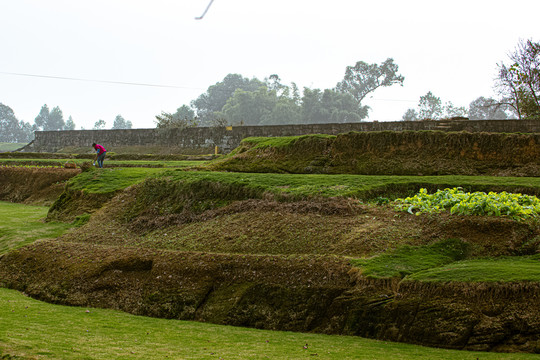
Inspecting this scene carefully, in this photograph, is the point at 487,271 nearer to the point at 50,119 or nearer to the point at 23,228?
the point at 23,228

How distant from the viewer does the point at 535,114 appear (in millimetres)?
23891

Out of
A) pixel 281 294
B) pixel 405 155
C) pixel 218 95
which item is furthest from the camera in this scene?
pixel 218 95

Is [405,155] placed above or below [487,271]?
above

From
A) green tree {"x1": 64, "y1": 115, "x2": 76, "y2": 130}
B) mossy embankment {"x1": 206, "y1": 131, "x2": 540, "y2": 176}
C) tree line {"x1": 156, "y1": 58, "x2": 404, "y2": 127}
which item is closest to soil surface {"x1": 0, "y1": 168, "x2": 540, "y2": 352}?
mossy embankment {"x1": 206, "y1": 131, "x2": 540, "y2": 176}

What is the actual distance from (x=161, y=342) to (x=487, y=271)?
359cm

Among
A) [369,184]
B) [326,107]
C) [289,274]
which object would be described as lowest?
[289,274]

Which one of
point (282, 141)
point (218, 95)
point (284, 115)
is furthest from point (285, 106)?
point (282, 141)

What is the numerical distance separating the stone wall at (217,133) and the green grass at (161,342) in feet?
43.1

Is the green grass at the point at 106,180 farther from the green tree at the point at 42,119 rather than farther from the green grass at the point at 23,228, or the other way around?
the green tree at the point at 42,119

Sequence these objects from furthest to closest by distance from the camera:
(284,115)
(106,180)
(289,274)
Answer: (284,115) < (106,180) < (289,274)

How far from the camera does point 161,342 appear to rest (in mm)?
5312

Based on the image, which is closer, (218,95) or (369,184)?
(369,184)

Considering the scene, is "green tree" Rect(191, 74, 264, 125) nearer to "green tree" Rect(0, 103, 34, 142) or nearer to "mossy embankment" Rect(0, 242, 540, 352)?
"green tree" Rect(0, 103, 34, 142)

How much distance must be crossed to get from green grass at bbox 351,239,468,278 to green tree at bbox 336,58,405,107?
219ft
